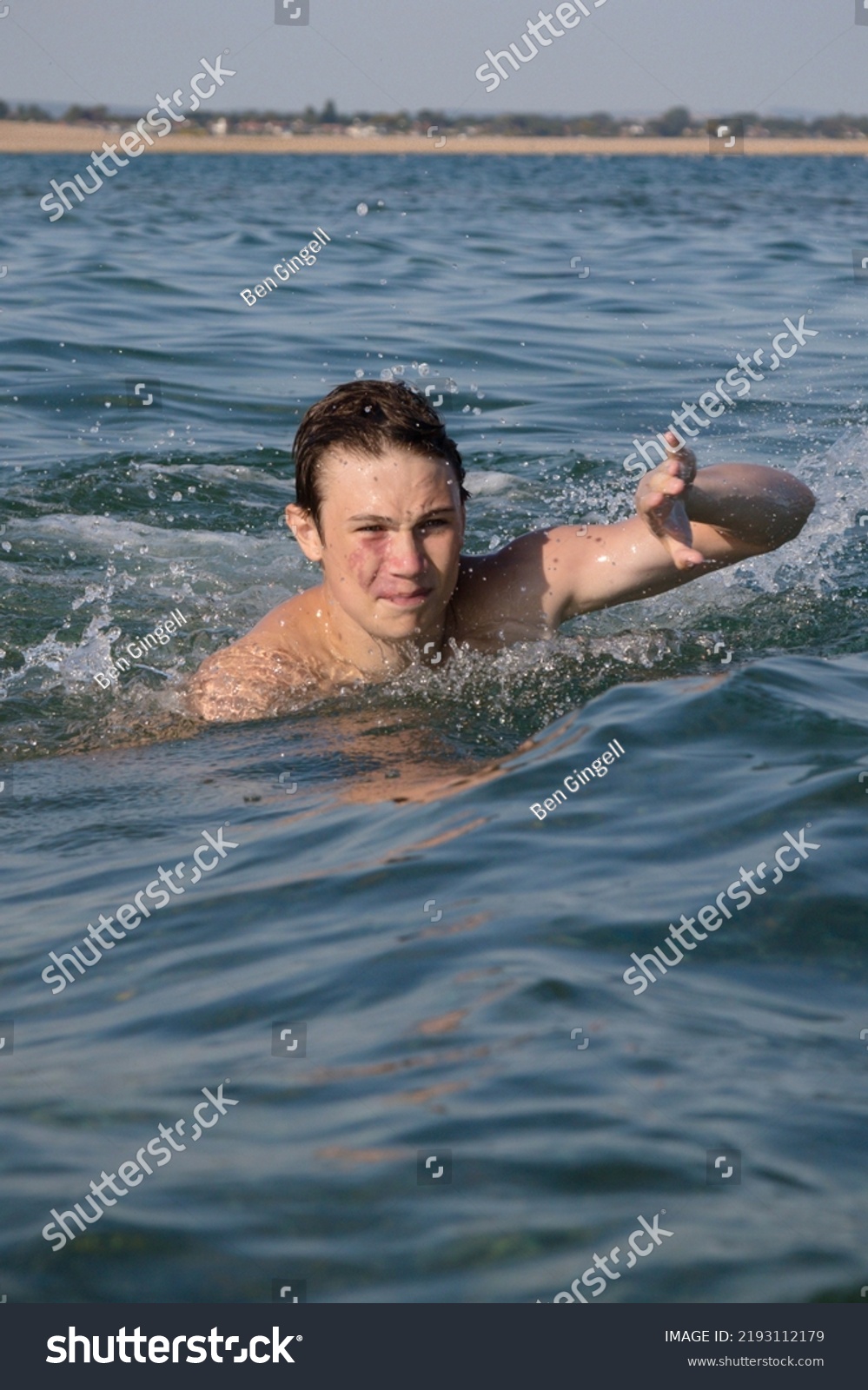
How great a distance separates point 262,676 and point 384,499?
2.93ft

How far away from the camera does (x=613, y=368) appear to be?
1244 centimetres

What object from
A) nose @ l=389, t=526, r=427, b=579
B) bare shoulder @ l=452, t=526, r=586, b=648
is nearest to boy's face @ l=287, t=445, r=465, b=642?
nose @ l=389, t=526, r=427, b=579

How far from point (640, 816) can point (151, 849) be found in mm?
1296

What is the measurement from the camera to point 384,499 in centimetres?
487

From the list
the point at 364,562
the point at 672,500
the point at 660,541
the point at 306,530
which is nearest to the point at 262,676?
the point at 306,530

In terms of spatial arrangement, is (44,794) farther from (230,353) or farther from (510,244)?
(510,244)

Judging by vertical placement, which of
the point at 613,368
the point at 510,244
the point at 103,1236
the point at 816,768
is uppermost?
the point at 510,244

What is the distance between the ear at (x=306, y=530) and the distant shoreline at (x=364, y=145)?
66268 millimetres

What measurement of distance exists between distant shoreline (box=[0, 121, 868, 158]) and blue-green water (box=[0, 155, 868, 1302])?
6404cm

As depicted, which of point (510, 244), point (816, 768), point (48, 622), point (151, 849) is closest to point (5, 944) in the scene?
point (151, 849)

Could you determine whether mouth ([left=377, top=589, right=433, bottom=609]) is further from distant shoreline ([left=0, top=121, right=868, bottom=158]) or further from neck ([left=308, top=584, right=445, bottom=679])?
distant shoreline ([left=0, top=121, right=868, bottom=158])

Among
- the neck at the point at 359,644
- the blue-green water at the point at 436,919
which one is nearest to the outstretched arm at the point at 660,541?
the blue-green water at the point at 436,919

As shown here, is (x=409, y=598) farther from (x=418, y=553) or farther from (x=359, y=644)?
(x=359, y=644)

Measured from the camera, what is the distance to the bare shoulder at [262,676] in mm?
5434
